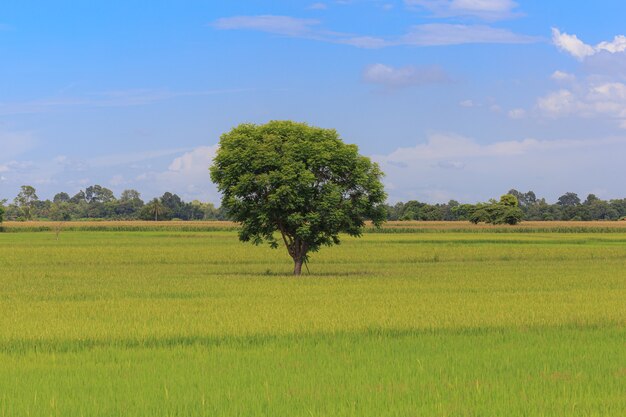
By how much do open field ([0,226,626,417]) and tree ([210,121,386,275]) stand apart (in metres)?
5.90

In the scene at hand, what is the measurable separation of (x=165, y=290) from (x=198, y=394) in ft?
77.3

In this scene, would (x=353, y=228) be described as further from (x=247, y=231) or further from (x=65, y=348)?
(x=65, y=348)

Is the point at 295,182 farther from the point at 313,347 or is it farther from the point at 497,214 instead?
the point at 497,214

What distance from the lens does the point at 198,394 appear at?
14.1m

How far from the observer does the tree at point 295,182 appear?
154 feet

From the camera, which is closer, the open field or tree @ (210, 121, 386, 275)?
the open field

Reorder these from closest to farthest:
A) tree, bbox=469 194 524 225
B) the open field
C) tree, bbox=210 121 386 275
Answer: the open field
tree, bbox=210 121 386 275
tree, bbox=469 194 524 225

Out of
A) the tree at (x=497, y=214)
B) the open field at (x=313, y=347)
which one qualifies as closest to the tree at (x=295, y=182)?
the open field at (x=313, y=347)

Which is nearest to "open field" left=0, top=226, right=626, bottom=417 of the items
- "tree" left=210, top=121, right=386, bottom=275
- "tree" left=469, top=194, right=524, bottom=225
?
"tree" left=210, top=121, right=386, bottom=275

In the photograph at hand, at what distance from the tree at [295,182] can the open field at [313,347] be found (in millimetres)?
5905

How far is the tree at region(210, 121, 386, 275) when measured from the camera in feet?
154

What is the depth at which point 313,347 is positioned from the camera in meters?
19.7

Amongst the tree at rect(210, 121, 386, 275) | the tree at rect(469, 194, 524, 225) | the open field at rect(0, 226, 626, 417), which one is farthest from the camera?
the tree at rect(469, 194, 524, 225)

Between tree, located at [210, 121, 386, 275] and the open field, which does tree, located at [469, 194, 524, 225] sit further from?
the open field
